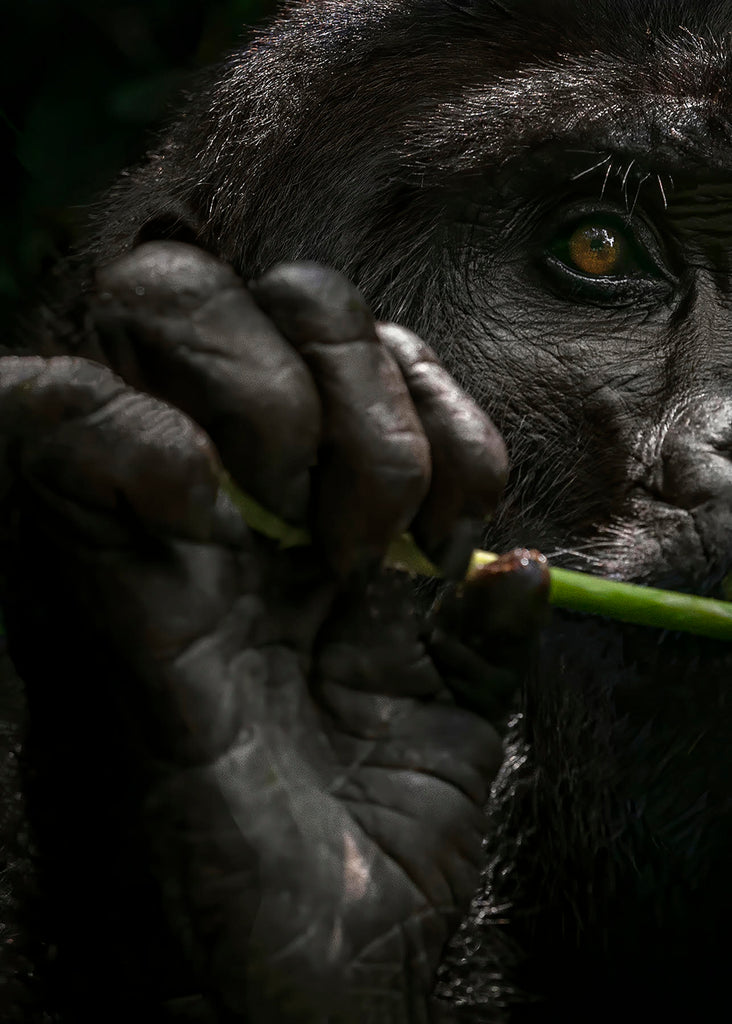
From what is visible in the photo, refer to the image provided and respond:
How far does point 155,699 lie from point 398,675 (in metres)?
0.23

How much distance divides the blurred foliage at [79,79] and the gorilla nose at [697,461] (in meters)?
1.49

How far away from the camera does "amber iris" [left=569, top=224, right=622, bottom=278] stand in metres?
1.67

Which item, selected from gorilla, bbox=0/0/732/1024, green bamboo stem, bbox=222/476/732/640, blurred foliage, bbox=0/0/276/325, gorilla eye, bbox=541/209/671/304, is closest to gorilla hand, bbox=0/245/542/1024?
gorilla, bbox=0/0/732/1024

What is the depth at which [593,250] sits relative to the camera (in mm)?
1677

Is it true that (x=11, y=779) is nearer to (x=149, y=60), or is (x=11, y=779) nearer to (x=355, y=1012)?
(x=355, y=1012)

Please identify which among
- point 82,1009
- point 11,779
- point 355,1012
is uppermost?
point 355,1012

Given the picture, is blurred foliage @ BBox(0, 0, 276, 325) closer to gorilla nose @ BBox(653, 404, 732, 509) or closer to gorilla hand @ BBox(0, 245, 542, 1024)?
gorilla nose @ BBox(653, 404, 732, 509)

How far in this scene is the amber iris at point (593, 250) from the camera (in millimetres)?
1675

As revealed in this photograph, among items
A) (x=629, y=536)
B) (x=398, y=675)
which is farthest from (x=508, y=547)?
(x=398, y=675)

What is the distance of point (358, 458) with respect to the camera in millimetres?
1019

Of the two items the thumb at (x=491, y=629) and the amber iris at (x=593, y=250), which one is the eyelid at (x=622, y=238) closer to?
the amber iris at (x=593, y=250)

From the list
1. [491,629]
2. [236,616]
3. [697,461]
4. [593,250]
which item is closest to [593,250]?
[593,250]

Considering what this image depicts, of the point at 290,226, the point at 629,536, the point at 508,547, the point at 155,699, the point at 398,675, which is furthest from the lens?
the point at 290,226

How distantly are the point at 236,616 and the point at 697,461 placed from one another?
63cm
